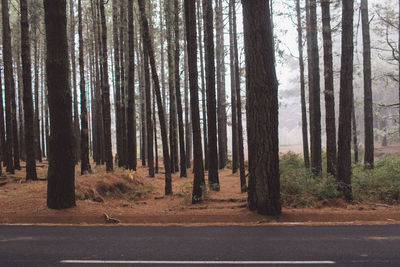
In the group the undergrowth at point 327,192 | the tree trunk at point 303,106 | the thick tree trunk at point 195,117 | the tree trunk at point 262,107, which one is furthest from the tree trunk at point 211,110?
the tree trunk at point 303,106

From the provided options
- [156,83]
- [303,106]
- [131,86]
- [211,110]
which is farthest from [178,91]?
[303,106]

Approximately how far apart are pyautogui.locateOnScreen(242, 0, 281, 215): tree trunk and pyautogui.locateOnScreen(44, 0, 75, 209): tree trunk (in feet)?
18.0

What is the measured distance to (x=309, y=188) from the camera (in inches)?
415

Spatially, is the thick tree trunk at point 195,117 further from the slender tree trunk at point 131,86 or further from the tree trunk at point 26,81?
the tree trunk at point 26,81

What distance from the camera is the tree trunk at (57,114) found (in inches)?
357

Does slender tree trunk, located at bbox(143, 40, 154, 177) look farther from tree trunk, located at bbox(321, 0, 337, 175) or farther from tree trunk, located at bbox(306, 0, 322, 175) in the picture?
tree trunk, located at bbox(321, 0, 337, 175)

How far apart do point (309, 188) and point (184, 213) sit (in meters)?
4.45
